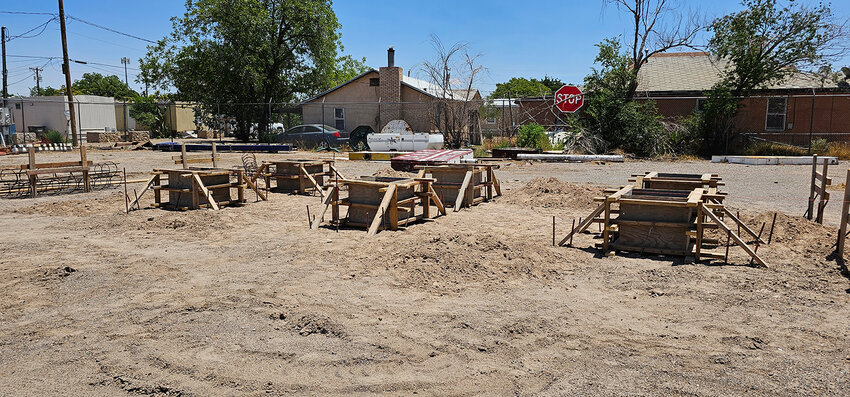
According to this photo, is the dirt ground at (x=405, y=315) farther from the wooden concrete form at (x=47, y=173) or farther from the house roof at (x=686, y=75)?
the house roof at (x=686, y=75)

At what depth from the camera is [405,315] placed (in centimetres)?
592

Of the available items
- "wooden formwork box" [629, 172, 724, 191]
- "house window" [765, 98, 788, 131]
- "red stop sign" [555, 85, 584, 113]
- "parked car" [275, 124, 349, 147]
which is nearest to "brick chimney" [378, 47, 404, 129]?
"parked car" [275, 124, 349, 147]

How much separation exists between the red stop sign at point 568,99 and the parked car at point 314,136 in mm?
10756

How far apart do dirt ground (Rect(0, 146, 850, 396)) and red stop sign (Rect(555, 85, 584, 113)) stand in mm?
19858

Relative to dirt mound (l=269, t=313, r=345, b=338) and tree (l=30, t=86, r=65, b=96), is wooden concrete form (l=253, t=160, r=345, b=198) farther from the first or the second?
tree (l=30, t=86, r=65, b=96)

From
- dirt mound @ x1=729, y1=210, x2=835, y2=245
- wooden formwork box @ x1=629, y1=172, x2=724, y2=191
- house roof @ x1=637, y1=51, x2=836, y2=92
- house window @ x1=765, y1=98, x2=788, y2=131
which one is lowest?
dirt mound @ x1=729, y1=210, x2=835, y2=245

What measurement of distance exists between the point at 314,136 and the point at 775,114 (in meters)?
21.9

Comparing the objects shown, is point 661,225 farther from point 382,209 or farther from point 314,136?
point 314,136

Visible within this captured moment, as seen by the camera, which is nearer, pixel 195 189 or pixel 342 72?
pixel 195 189

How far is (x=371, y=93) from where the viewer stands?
121 feet

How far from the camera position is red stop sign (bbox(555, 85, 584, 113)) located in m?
29.5

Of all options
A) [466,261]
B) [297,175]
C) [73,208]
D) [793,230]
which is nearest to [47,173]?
[73,208]

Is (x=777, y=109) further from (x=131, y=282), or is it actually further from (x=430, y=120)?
(x=131, y=282)

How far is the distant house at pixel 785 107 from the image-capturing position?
2780 cm
